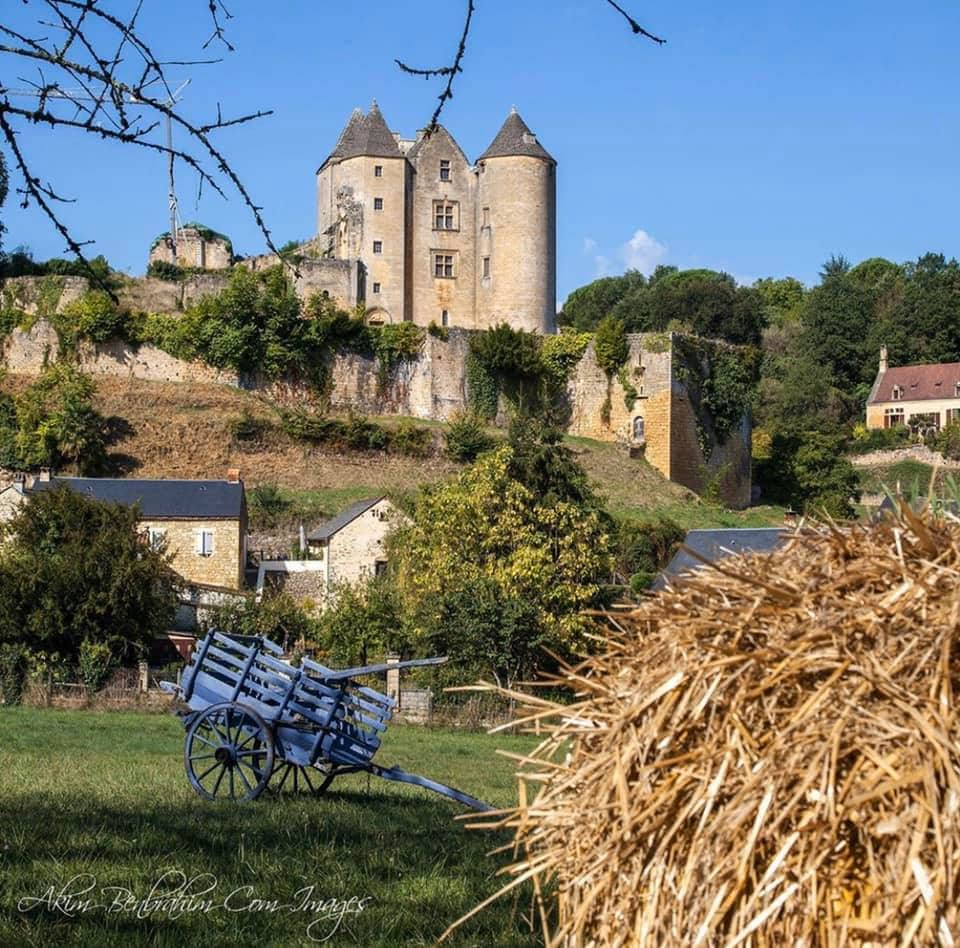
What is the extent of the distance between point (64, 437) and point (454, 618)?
66.8 feet

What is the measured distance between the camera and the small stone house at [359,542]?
39531mm

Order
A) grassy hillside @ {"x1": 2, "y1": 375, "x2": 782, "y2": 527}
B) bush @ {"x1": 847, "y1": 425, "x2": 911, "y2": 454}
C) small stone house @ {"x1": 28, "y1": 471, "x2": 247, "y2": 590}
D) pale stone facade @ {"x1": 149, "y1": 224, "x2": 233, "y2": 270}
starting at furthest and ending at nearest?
bush @ {"x1": 847, "y1": 425, "x2": 911, "y2": 454} → pale stone facade @ {"x1": 149, "y1": 224, "x2": 233, "y2": 270} → grassy hillside @ {"x1": 2, "y1": 375, "x2": 782, "y2": 527} → small stone house @ {"x1": 28, "y1": 471, "x2": 247, "y2": 590}

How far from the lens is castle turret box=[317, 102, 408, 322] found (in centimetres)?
5700

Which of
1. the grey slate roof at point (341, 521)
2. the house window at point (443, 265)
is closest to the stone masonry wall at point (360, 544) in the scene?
Result: the grey slate roof at point (341, 521)

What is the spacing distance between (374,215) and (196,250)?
27.6 feet

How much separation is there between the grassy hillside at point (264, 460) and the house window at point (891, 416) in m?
24.8

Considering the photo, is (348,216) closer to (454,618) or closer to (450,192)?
(450,192)

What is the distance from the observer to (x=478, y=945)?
16.6 ft

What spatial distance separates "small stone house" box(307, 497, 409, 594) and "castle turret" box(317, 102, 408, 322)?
1832 cm

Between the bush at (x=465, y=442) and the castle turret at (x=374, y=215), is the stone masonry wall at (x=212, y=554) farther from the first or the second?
the castle turret at (x=374, y=215)

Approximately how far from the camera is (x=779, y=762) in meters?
2.93

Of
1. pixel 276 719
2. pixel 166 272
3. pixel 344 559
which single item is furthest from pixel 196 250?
pixel 276 719

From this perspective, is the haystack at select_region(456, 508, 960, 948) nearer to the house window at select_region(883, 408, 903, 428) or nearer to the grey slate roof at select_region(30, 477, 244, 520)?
the grey slate roof at select_region(30, 477, 244, 520)

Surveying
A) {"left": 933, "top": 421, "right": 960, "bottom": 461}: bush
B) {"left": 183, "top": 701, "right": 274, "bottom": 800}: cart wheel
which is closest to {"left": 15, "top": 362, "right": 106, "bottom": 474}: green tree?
{"left": 933, "top": 421, "right": 960, "bottom": 461}: bush
